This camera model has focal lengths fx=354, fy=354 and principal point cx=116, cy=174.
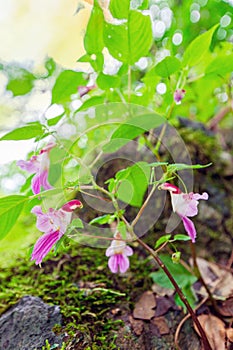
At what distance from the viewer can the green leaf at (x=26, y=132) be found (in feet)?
2.08

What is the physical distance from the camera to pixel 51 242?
0.59m

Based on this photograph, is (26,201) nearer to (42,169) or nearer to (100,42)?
(42,169)

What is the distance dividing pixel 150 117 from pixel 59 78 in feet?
0.76

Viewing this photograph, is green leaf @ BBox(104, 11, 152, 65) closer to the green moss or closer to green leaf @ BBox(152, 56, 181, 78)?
green leaf @ BBox(152, 56, 181, 78)

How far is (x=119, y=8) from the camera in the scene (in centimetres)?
71

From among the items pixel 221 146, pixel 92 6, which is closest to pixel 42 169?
pixel 92 6

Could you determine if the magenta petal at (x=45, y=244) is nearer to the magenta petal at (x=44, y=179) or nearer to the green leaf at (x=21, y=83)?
the magenta petal at (x=44, y=179)

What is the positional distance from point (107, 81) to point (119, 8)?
0.52ft

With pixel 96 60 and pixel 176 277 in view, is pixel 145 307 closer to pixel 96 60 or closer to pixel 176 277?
pixel 176 277

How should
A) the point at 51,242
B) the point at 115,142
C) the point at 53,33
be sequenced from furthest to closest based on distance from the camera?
1. the point at 53,33
2. the point at 115,142
3. the point at 51,242

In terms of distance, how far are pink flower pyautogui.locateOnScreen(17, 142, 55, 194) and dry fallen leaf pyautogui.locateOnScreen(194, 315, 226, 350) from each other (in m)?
0.47

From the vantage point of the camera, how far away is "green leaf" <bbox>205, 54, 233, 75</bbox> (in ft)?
2.63

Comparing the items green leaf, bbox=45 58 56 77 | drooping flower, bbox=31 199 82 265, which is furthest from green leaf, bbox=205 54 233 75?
drooping flower, bbox=31 199 82 265

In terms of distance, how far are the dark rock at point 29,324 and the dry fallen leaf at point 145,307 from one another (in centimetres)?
→ 19
